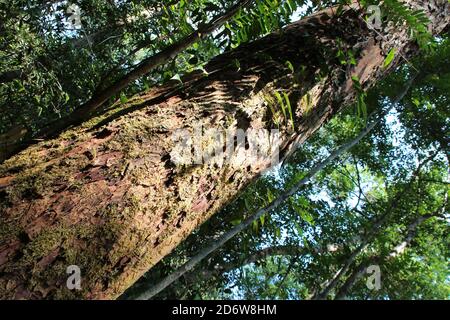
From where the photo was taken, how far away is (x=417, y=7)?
253 cm

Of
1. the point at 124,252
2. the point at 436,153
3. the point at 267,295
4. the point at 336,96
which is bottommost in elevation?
the point at 267,295

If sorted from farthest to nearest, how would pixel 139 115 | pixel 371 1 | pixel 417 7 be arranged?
pixel 417 7, pixel 371 1, pixel 139 115

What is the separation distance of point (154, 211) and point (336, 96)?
1.34 m

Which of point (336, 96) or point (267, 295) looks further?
point (267, 295)

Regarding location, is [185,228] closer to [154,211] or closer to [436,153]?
[154,211]

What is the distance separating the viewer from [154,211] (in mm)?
1254

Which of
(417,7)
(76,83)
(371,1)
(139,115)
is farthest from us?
(76,83)

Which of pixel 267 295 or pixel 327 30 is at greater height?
pixel 327 30

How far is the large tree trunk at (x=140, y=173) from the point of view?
38.6 inches

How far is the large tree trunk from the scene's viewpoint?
98 centimetres

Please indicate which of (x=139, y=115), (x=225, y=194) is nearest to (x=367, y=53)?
(x=225, y=194)

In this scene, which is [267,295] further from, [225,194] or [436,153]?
[225,194]

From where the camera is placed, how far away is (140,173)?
123 cm

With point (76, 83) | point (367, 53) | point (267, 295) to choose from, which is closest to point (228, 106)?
point (367, 53)
